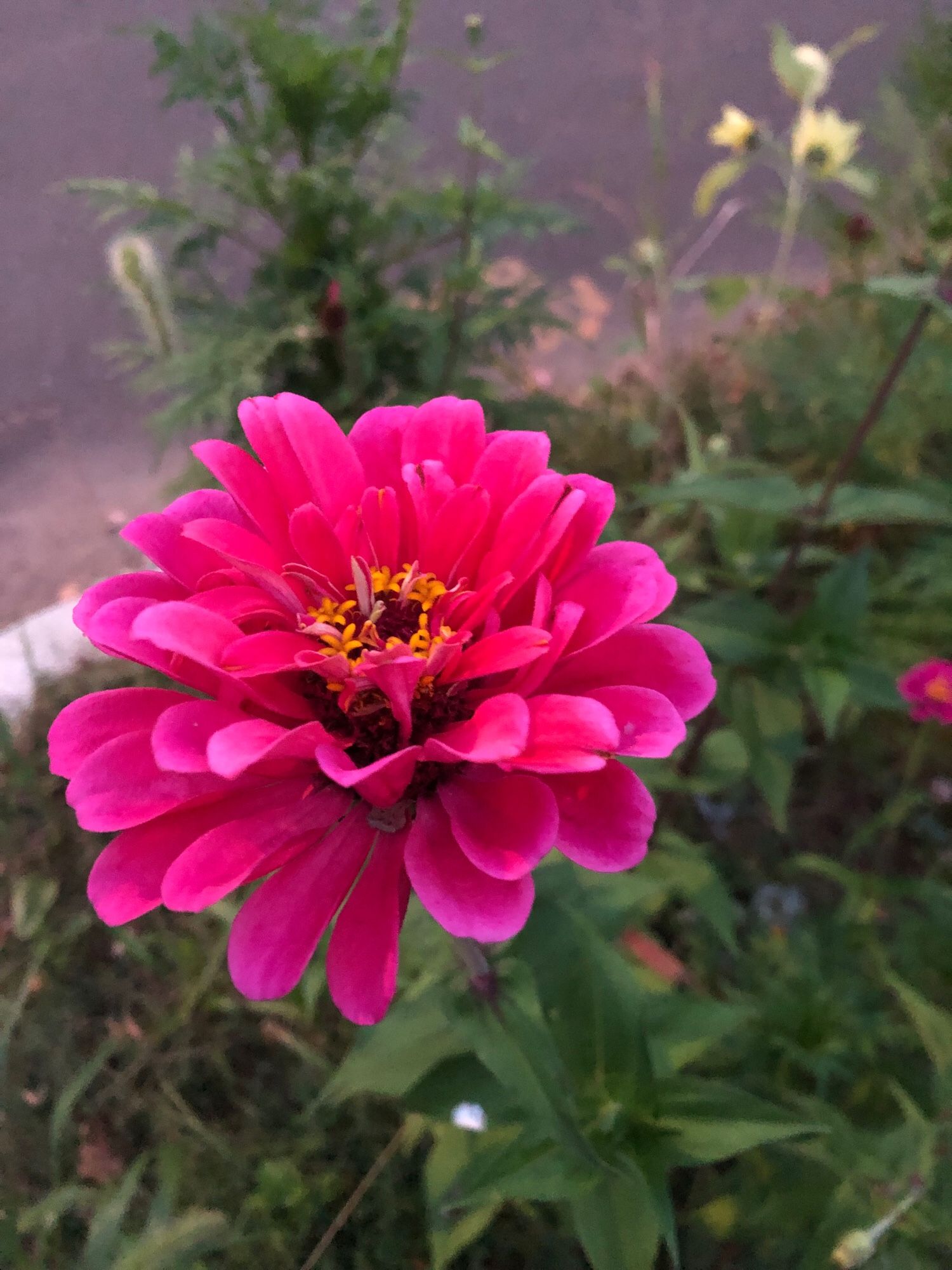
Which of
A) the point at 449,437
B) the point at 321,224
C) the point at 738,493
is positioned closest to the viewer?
the point at 449,437

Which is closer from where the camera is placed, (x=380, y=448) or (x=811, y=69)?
(x=380, y=448)

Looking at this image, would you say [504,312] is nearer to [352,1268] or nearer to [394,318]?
[394,318]

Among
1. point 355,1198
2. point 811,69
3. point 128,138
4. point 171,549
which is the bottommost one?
point 355,1198

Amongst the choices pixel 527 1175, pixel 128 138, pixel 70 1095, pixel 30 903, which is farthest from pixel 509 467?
pixel 128 138

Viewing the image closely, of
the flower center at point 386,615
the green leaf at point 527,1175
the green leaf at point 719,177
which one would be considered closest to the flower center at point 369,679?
the flower center at point 386,615

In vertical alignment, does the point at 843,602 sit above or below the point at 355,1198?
above

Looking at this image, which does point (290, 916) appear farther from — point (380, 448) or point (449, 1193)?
point (449, 1193)

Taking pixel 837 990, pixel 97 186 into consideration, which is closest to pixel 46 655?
pixel 97 186

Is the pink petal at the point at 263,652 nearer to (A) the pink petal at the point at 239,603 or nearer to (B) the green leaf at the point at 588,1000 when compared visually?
(A) the pink petal at the point at 239,603
